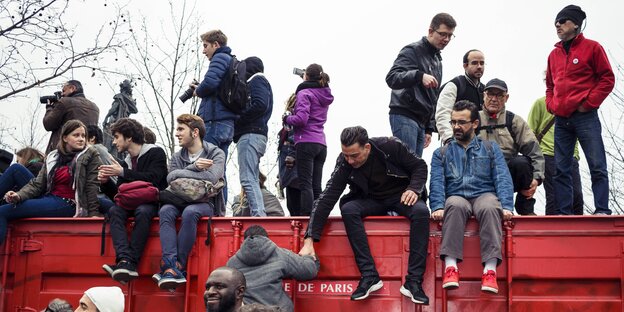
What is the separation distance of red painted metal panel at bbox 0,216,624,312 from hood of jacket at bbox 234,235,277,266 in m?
0.52

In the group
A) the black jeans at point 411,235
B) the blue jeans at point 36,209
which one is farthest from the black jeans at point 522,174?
the blue jeans at point 36,209

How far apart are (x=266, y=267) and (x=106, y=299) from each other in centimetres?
142

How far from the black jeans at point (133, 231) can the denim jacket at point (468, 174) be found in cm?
272

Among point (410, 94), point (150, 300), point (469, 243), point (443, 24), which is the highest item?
point (443, 24)

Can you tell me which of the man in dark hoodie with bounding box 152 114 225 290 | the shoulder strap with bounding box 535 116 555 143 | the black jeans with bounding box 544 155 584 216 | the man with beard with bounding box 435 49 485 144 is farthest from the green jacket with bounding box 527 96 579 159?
the man in dark hoodie with bounding box 152 114 225 290

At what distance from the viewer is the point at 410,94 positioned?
9.25m

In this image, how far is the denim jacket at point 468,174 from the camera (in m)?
7.77

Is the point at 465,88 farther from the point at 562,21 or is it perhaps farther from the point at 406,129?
the point at 562,21

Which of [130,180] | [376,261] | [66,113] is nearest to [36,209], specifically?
[130,180]

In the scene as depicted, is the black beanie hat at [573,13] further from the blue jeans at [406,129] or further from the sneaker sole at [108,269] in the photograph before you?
the sneaker sole at [108,269]

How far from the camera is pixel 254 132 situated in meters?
10.0

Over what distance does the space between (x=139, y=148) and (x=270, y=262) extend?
8.17 ft

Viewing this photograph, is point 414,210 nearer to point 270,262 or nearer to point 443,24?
point 270,262

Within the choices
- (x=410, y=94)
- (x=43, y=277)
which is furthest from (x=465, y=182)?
(x=43, y=277)
